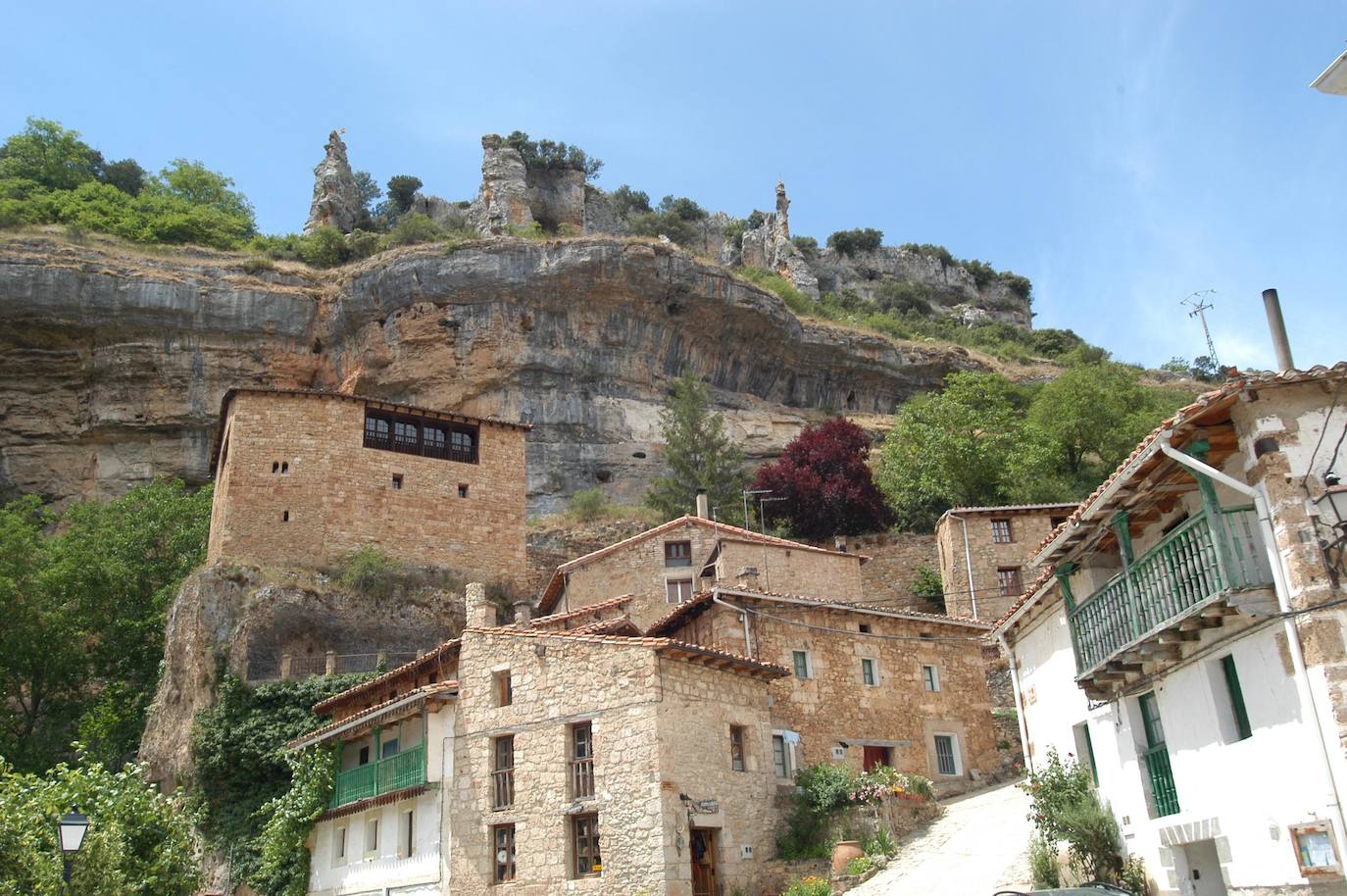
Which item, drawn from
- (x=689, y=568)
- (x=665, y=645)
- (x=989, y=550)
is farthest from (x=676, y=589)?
(x=665, y=645)

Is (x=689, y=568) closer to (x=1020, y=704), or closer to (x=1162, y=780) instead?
(x=1020, y=704)

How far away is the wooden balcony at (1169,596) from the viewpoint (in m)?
12.3

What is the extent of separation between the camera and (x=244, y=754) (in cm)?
2841

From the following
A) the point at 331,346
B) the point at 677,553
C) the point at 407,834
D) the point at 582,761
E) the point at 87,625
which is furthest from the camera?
the point at 331,346

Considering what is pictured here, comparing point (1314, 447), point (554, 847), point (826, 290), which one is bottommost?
point (554, 847)

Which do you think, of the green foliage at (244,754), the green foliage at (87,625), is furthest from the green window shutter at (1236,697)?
the green foliage at (87,625)

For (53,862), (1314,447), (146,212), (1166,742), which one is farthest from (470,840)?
(146,212)

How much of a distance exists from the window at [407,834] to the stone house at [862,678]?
6503 mm

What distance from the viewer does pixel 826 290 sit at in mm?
84750

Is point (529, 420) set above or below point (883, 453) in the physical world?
above

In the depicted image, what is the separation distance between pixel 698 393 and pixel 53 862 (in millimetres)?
34555

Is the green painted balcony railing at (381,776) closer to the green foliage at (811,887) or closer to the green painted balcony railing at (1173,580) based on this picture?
the green foliage at (811,887)

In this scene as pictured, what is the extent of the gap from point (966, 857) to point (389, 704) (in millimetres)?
11871

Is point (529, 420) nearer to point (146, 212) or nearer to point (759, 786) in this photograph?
point (146, 212)
